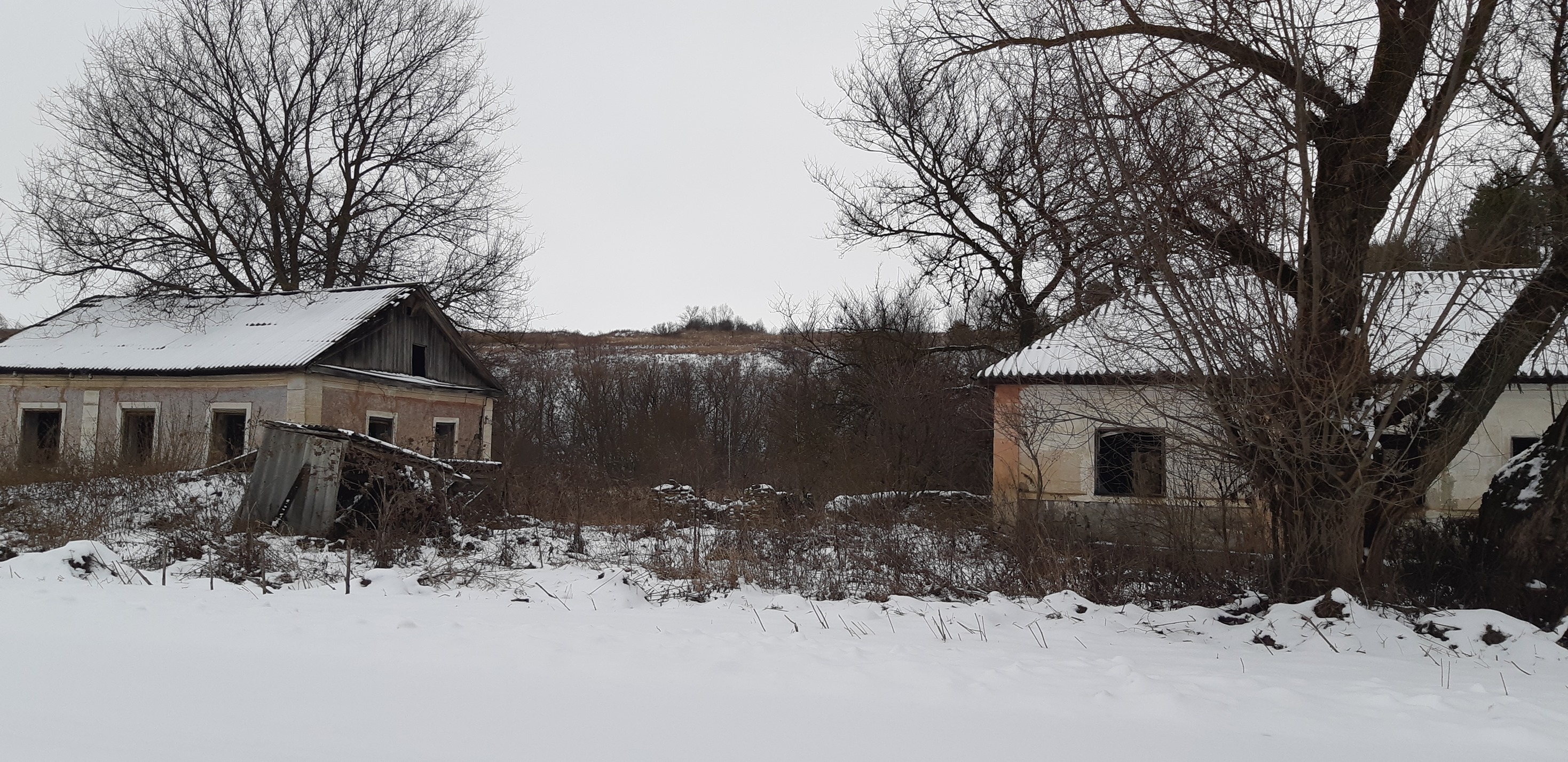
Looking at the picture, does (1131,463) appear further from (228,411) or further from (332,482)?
(228,411)

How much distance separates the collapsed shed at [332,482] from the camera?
39.8ft

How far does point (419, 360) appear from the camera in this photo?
71.5 ft

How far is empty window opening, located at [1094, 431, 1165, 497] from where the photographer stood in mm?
8945

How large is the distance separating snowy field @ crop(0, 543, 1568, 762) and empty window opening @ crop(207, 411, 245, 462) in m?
11.8

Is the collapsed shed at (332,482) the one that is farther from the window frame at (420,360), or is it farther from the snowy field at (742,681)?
the window frame at (420,360)

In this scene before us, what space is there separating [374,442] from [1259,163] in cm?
1095

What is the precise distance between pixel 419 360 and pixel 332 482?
33.0ft

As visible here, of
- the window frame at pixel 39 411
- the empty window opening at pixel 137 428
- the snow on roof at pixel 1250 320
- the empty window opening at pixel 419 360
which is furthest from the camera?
the empty window opening at pixel 419 360

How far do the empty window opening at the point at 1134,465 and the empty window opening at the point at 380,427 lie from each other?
1460 centimetres

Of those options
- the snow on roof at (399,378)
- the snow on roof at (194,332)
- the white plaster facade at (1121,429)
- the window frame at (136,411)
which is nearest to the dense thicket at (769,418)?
the white plaster facade at (1121,429)

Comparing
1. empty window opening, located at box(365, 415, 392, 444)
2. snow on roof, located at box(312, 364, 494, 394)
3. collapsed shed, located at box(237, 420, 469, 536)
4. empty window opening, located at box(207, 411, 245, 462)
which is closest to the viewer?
collapsed shed, located at box(237, 420, 469, 536)

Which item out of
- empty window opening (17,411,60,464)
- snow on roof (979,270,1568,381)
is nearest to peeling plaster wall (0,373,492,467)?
empty window opening (17,411,60,464)

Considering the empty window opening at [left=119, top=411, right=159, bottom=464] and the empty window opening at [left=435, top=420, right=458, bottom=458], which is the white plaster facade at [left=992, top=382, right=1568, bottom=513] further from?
the empty window opening at [left=119, top=411, right=159, bottom=464]

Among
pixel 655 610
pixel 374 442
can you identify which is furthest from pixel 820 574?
pixel 374 442
